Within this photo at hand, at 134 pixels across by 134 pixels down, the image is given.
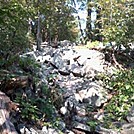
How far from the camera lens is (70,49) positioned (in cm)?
1303

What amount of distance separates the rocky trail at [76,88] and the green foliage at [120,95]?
0.67 ft

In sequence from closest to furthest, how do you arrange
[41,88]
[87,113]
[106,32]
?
[41,88] → [87,113] → [106,32]

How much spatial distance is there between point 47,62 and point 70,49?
1.61m

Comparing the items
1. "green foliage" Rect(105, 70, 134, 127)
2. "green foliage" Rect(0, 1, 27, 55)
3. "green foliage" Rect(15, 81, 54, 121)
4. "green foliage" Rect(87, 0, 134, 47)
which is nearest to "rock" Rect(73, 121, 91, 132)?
"green foliage" Rect(15, 81, 54, 121)

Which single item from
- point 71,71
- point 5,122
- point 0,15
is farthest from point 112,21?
point 5,122

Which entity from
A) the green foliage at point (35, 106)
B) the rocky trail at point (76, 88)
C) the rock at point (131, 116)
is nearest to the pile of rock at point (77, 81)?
the rocky trail at point (76, 88)

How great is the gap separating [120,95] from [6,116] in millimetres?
4854

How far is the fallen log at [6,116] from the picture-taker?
508 cm

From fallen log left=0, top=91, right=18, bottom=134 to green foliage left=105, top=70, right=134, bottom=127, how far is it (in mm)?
Answer: 3383

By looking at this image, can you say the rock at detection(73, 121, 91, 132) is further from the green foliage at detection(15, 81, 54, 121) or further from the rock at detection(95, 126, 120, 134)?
the green foliage at detection(15, 81, 54, 121)

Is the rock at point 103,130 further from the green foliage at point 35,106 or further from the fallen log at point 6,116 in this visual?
the fallen log at point 6,116

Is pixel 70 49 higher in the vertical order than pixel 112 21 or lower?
lower

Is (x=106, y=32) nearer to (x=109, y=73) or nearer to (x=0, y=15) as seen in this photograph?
(x=109, y=73)

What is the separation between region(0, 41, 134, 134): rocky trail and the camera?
24.2 ft
